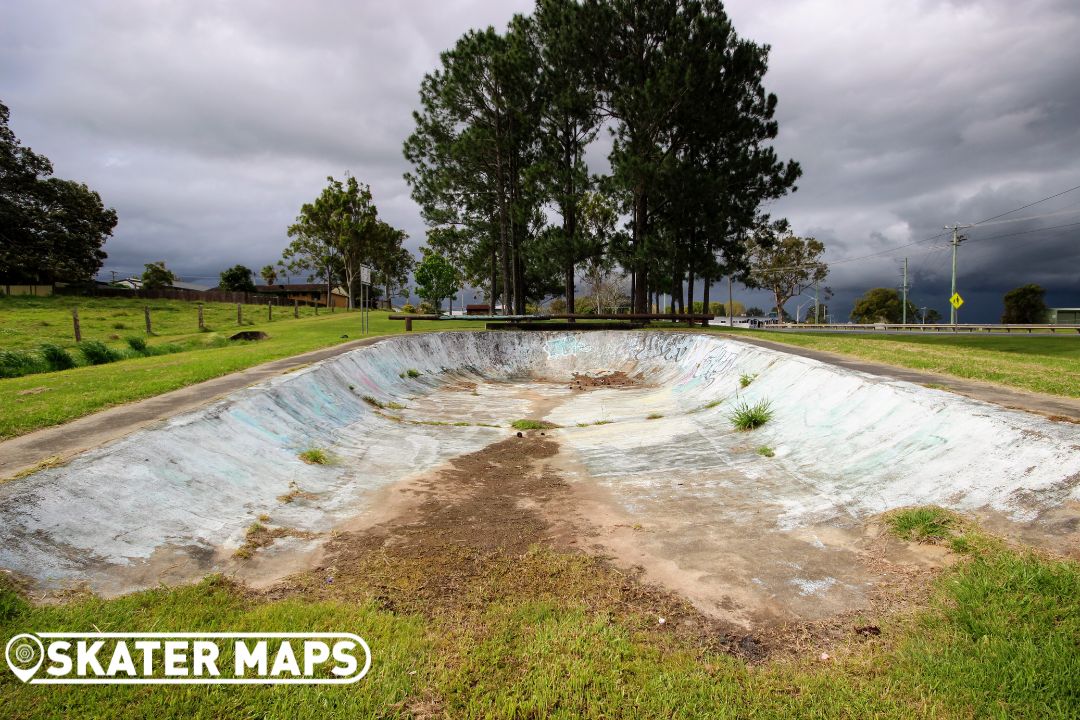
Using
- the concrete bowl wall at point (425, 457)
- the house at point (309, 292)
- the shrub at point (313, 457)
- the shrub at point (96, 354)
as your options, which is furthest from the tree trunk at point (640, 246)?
the house at point (309, 292)

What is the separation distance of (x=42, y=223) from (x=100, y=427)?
57.3 m

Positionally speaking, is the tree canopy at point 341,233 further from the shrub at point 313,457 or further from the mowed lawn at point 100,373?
the shrub at point 313,457

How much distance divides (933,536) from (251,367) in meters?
11.8

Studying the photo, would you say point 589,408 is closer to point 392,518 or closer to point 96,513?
point 392,518

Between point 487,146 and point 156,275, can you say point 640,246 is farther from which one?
point 156,275

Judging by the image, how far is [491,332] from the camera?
22750 mm

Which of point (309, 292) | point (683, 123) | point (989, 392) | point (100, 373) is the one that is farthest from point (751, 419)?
point (309, 292)

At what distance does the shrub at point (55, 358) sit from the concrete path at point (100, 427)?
22.9 feet

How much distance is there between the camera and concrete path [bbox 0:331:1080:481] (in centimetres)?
474

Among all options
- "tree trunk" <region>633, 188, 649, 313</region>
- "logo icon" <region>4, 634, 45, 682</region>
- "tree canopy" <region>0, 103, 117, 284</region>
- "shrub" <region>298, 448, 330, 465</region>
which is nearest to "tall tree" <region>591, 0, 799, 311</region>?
"tree trunk" <region>633, 188, 649, 313</region>

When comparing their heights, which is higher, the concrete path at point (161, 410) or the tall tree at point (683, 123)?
the tall tree at point (683, 123)

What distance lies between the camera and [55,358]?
41.0 ft

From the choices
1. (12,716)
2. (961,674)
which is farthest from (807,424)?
(12,716)

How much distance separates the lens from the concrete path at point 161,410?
187 inches
